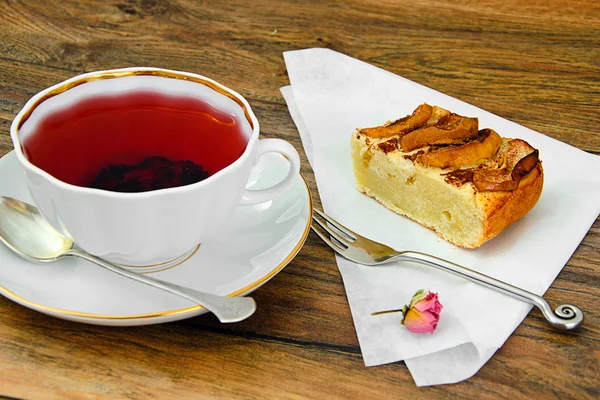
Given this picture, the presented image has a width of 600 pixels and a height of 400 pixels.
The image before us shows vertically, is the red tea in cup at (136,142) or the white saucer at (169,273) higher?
the red tea in cup at (136,142)

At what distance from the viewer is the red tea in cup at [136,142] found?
1119mm

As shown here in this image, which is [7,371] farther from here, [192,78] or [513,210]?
[513,210]

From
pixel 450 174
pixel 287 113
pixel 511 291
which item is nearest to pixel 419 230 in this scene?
pixel 450 174

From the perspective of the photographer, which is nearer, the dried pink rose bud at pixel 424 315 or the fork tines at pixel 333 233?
the dried pink rose bud at pixel 424 315

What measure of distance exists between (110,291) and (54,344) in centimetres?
11

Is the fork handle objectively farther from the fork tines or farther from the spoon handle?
the spoon handle

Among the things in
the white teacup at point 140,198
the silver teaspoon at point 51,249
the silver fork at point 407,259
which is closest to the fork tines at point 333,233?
the silver fork at point 407,259

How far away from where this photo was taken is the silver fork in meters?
1.15

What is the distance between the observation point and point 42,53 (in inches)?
74.6

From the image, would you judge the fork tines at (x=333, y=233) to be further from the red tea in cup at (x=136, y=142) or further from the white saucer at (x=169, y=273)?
the red tea in cup at (x=136, y=142)

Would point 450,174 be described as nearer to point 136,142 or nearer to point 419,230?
point 419,230

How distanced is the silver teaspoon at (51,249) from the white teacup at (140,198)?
52 mm

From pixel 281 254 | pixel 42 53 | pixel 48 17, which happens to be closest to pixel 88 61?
pixel 42 53

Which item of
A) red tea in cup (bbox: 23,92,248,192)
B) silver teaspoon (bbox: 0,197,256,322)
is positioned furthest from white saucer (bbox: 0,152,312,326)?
red tea in cup (bbox: 23,92,248,192)
